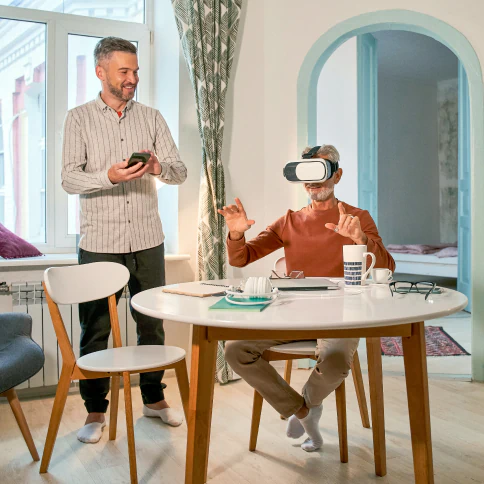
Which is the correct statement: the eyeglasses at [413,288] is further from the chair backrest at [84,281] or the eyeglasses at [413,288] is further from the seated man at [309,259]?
the chair backrest at [84,281]

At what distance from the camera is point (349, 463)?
2.19 metres

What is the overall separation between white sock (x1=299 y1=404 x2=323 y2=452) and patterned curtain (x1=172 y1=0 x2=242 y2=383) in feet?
3.40

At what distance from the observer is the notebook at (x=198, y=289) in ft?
5.80

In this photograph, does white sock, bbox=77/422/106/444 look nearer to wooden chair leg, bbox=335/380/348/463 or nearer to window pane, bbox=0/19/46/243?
wooden chair leg, bbox=335/380/348/463

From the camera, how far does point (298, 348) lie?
208cm

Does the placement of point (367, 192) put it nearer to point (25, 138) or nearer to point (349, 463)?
point (25, 138)

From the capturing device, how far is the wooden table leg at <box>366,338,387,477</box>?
2045 mm

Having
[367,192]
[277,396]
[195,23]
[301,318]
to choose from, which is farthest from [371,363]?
[367,192]

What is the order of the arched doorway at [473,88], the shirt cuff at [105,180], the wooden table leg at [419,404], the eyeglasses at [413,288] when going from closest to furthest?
the wooden table leg at [419,404]
the eyeglasses at [413,288]
the shirt cuff at [105,180]
the arched doorway at [473,88]

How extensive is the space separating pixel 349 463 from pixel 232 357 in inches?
24.4

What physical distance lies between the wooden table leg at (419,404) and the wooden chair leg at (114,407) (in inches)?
46.2

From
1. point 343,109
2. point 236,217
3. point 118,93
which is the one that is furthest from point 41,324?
point 343,109

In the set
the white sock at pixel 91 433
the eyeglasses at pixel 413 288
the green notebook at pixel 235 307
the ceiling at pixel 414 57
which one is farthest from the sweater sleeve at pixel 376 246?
the ceiling at pixel 414 57

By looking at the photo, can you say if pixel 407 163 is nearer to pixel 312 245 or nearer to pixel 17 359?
pixel 312 245
